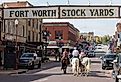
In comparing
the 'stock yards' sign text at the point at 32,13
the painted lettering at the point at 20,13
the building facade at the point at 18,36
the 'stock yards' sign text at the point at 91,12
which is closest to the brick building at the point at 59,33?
the building facade at the point at 18,36

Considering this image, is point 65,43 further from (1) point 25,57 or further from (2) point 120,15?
(2) point 120,15

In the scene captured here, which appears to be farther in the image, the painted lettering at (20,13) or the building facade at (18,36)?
the building facade at (18,36)

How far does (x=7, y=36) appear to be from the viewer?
2213 inches

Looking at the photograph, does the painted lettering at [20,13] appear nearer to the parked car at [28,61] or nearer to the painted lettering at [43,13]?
the painted lettering at [43,13]

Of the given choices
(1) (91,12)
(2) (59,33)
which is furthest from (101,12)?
(2) (59,33)

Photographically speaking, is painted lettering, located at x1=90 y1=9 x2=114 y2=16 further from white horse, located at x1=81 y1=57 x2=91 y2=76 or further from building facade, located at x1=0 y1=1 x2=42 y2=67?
building facade, located at x1=0 y1=1 x2=42 y2=67

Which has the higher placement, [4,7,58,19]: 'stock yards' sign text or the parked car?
[4,7,58,19]: 'stock yards' sign text

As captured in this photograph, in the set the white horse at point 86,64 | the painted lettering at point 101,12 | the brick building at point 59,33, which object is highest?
the brick building at point 59,33

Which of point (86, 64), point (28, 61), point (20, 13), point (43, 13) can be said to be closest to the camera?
point (43, 13)

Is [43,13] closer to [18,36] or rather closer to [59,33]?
[18,36]

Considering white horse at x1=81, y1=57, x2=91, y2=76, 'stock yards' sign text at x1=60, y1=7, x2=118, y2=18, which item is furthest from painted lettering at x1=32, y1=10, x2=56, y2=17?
white horse at x1=81, y1=57, x2=91, y2=76

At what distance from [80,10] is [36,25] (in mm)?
56104

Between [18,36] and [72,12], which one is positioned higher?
[72,12]

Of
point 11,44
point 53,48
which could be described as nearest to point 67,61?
point 11,44
